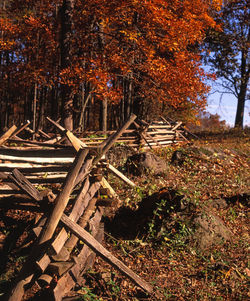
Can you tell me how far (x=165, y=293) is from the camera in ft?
15.1

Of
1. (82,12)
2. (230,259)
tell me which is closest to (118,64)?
(82,12)

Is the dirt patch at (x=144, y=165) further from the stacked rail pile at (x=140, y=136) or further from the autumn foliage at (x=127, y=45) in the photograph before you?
the autumn foliage at (x=127, y=45)

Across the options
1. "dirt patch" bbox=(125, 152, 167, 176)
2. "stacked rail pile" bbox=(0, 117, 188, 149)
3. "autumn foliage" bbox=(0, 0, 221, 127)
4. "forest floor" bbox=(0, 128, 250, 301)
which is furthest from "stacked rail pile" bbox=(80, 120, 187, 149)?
"forest floor" bbox=(0, 128, 250, 301)

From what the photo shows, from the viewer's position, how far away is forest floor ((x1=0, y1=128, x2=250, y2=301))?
4.73 meters

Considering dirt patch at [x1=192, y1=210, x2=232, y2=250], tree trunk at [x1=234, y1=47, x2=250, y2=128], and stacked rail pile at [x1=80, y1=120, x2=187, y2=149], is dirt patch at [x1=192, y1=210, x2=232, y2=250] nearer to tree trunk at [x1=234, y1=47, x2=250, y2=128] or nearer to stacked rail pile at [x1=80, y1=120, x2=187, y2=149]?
stacked rail pile at [x1=80, y1=120, x2=187, y2=149]

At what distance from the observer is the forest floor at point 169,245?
15.5ft

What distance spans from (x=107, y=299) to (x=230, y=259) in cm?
242

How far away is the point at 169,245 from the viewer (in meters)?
5.80

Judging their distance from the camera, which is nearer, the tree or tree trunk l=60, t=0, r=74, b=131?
tree trunk l=60, t=0, r=74, b=131

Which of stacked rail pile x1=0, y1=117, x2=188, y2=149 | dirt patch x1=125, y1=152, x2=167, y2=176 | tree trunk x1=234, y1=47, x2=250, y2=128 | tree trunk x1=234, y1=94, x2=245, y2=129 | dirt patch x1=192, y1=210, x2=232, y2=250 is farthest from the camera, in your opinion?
tree trunk x1=234, y1=94, x2=245, y2=129

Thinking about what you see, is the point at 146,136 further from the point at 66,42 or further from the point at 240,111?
the point at 240,111

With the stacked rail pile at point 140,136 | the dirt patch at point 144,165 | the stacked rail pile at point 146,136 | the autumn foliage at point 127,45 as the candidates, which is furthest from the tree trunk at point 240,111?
the dirt patch at point 144,165

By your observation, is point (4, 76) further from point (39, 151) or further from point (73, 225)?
point (73, 225)

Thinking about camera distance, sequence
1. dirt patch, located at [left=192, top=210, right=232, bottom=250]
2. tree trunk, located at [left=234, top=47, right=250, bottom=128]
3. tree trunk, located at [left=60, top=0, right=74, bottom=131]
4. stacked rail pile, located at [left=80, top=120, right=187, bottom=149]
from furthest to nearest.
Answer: tree trunk, located at [left=234, top=47, right=250, bottom=128], tree trunk, located at [left=60, top=0, right=74, bottom=131], stacked rail pile, located at [left=80, top=120, right=187, bottom=149], dirt patch, located at [left=192, top=210, right=232, bottom=250]
